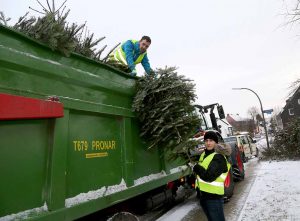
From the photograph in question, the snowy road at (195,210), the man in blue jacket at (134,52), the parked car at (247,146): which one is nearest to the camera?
the man in blue jacket at (134,52)

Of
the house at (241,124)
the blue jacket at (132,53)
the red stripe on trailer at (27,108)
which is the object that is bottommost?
the red stripe on trailer at (27,108)

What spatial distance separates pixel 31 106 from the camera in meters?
2.33

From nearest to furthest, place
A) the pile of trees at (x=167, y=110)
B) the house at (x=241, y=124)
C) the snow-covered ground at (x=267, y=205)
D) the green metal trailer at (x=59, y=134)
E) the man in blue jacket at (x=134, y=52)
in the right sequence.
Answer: the green metal trailer at (x=59, y=134), the pile of trees at (x=167, y=110), the man in blue jacket at (x=134, y=52), the snow-covered ground at (x=267, y=205), the house at (x=241, y=124)

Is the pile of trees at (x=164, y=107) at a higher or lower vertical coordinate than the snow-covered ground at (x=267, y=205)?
higher

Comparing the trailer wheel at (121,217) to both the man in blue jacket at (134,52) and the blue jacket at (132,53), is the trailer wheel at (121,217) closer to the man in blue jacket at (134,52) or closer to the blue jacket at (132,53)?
the blue jacket at (132,53)

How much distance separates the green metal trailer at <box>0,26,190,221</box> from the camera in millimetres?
2279

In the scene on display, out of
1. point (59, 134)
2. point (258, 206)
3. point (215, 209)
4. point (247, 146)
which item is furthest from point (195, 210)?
point (247, 146)

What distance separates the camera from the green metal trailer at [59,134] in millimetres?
2279

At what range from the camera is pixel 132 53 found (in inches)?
198

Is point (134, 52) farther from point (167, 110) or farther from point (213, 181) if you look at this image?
point (213, 181)

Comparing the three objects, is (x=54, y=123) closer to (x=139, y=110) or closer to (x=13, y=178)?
(x=13, y=178)

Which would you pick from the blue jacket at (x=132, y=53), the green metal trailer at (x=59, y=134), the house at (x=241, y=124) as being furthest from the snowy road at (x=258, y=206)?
the house at (x=241, y=124)

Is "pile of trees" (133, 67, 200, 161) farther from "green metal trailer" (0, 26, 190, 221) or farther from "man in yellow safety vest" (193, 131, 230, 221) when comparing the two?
"man in yellow safety vest" (193, 131, 230, 221)

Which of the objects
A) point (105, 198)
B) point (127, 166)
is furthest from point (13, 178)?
point (127, 166)
